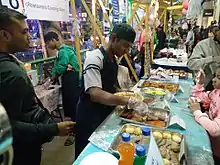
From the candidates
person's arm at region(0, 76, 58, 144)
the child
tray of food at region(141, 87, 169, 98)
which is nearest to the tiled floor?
tray of food at region(141, 87, 169, 98)

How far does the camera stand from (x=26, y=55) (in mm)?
2973

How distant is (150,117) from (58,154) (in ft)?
5.35

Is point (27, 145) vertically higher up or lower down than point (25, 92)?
lower down

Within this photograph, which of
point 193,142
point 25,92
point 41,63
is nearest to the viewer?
point 25,92

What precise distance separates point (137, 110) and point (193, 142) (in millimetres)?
411

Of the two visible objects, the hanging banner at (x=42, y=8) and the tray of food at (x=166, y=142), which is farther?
the hanging banner at (x=42, y=8)

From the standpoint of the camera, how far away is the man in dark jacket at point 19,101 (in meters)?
0.92

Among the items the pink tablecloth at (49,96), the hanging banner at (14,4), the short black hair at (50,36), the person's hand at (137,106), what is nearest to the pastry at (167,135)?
the person's hand at (137,106)

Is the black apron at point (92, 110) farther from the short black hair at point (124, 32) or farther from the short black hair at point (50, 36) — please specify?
the short black hair at point (50, 36)

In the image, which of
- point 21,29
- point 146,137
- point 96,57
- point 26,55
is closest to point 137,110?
point 146,137

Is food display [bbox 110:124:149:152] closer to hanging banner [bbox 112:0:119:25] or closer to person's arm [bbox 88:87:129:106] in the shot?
person's arm [bbox 88:87:129:106]

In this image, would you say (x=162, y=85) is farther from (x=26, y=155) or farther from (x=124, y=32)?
(x=26, y=155)

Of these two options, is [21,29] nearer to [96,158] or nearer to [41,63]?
[96,158]

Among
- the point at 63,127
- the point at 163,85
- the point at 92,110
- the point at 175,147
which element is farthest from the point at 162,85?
the point at 63,127
